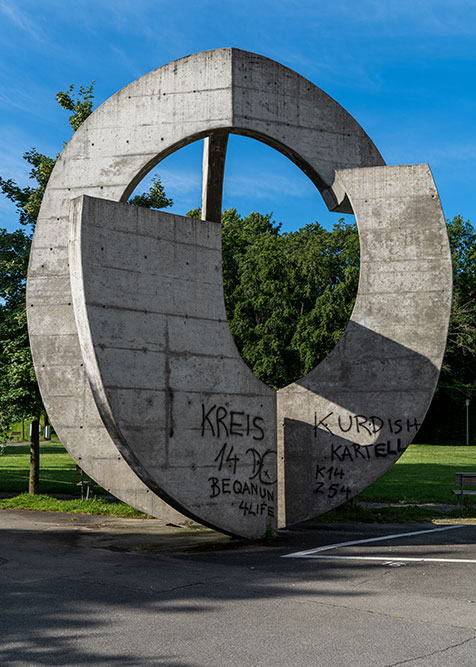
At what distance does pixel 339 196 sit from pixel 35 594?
804cm

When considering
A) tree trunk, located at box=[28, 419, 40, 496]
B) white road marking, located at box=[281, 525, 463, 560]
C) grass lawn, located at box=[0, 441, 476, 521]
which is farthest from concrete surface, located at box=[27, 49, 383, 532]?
tree trunk, located at box=[28, 419, 40, 496]

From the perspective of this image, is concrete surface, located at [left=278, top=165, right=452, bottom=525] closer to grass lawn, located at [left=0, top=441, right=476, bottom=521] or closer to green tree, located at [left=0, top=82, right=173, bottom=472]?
grass lawn, located at [left=0, top=441, right=476, bottom=521]

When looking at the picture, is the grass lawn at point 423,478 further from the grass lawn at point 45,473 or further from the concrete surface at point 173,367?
the grass lawn at point 45,473

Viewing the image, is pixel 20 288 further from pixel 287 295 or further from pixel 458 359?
pixel 458 359

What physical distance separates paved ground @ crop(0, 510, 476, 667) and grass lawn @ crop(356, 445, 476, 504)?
508cm

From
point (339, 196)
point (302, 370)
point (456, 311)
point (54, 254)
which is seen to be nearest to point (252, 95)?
point (339, 196)

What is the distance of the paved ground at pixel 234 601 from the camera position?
16.1 feet

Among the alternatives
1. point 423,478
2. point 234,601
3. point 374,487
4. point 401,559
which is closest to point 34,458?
point 374,487

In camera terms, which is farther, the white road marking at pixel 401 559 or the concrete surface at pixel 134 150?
the concrete surface at pixel 134 150

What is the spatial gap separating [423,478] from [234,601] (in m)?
15.4

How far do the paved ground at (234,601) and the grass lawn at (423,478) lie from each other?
5077mm

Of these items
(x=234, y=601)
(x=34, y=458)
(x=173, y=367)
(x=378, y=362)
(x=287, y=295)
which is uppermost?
(x=287, y=295)

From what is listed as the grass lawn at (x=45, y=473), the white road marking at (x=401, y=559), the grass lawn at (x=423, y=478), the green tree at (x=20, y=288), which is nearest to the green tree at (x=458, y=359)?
the grass lawn at (x=423, y=478)

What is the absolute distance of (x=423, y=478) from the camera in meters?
20.7
